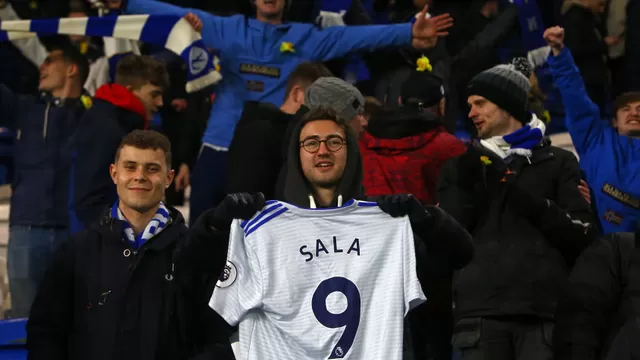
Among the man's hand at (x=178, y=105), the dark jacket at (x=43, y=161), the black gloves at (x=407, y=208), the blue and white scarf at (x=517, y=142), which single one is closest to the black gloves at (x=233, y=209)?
the black gloves at (x=407, y=208)

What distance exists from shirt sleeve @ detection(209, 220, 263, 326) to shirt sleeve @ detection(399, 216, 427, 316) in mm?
588

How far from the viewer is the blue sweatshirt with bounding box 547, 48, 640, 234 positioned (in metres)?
7.18

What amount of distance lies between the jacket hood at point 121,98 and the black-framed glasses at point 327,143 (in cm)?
216

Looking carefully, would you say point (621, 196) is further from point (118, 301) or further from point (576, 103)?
point (118, 301)

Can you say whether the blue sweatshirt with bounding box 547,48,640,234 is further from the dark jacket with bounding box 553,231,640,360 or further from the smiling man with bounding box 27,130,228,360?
the smiling man with bounding box 27,130,228,360

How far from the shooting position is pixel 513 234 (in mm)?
5898

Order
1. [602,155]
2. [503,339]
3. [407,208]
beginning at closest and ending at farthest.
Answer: [407,208] < [503,339] < [602,155]

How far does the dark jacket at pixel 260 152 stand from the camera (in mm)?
6859

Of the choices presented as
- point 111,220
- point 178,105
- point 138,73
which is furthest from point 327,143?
point 178,105

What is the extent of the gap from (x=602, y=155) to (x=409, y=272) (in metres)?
2.65

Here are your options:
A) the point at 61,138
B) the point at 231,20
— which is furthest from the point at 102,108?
the point at 231,20

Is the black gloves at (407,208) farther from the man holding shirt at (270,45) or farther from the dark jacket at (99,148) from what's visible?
the man holding shirt at (270,45)

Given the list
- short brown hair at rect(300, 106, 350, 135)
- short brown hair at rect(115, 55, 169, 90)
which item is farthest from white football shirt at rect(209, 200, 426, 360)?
short brown hair at rect(115, 55, 169, 90)

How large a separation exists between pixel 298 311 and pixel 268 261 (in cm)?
23
